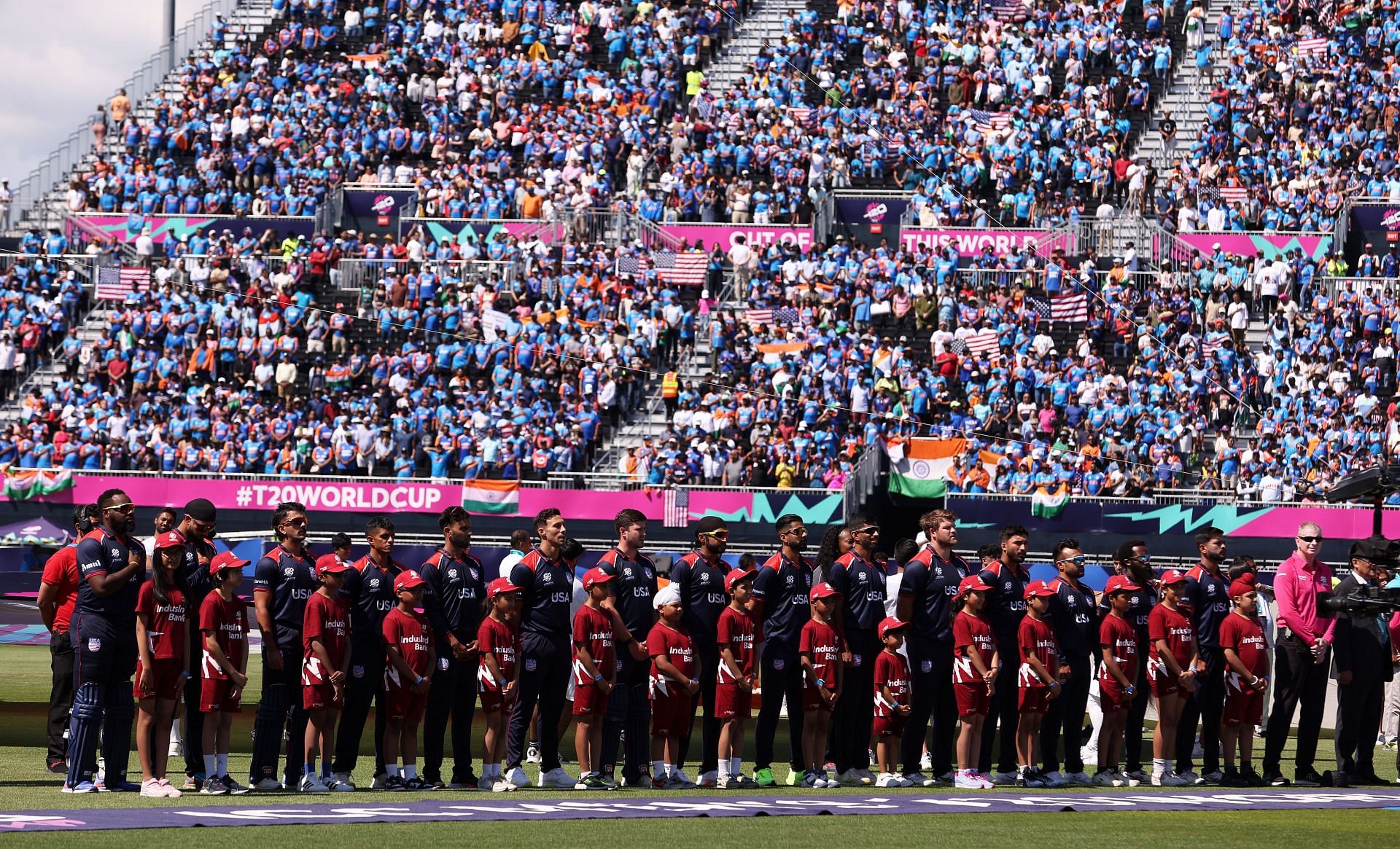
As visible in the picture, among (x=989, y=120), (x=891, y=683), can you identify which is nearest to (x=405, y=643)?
(x=891, y=683)

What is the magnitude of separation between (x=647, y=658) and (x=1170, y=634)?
3.97 meters

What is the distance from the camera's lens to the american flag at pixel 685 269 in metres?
37.4

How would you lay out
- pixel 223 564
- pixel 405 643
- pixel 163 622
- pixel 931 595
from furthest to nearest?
1. pixel 931 595
2. pixel 405 643
3. pixel 223 564
4. pixel 163 622

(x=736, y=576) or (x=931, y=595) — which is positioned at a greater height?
(x=736, y=576)

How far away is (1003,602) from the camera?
46.8ft

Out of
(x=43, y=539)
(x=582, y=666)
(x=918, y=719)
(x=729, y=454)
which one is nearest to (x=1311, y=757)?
(x=918, y=719)

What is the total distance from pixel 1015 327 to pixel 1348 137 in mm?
8584

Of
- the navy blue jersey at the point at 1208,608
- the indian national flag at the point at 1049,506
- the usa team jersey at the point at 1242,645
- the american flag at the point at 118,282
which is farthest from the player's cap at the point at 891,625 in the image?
the american flag at the point at 118,282

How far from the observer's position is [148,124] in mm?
44406

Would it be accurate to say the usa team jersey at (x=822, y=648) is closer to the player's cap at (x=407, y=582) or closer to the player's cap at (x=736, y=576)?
the player's cap at (x=736, y=576)

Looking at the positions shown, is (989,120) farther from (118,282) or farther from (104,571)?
(104,571)

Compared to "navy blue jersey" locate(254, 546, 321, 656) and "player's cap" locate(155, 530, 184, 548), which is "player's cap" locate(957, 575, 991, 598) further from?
"player's cap" locate(155, 530, 184, 548)

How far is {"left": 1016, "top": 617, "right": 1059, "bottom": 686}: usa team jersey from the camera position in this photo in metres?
14.3

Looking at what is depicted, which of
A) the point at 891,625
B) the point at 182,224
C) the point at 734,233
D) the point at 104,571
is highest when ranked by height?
the point at 182,224
